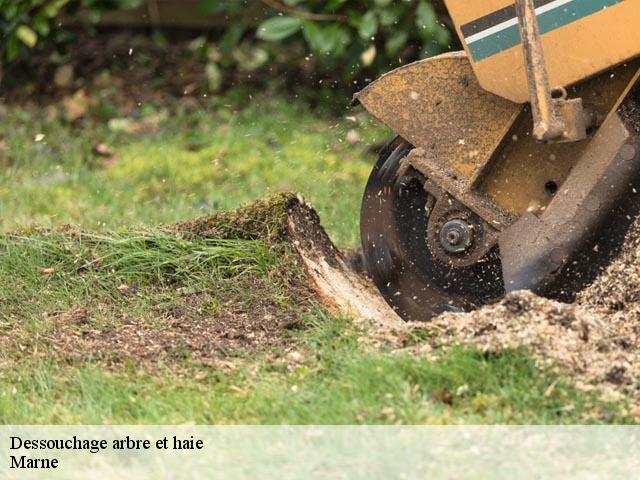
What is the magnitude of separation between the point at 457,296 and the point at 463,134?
0.58m

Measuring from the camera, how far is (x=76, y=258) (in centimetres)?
461

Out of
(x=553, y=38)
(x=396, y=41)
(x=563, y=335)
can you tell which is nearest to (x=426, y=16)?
(x=396, y=41)

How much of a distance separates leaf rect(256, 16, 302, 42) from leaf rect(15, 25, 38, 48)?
1329 mm

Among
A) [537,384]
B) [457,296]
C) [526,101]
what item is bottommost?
[457,296]

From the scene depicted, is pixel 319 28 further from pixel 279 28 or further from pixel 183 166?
pixel 183 166

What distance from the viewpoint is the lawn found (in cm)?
336

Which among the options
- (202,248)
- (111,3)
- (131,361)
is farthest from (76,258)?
(111,3)

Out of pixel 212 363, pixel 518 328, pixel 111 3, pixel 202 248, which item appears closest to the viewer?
pixel 518 328

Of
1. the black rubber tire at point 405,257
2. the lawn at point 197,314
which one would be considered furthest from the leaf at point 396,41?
the black rubber tire at point 405,257

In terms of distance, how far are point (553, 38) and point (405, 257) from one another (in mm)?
1014

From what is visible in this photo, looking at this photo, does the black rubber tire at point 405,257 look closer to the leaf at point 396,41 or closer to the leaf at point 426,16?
the leaf at point 426,16

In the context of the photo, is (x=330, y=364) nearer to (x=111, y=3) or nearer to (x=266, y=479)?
(x=266, y=479)

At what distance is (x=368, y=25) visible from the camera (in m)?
6.77

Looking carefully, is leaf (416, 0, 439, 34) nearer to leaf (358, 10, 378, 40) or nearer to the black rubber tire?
leaf (358, 10, 378, 40)
